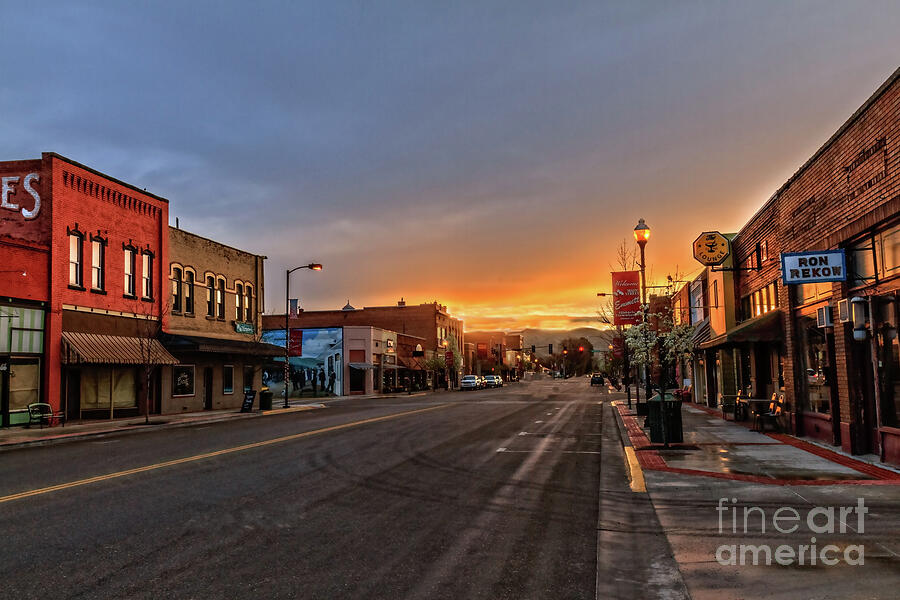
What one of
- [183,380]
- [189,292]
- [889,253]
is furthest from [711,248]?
[189,292]

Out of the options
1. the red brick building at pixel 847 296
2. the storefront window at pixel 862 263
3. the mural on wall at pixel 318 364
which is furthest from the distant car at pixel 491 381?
the storefront window at pixel 862 263

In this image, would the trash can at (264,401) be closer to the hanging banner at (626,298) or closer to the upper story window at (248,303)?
the upper story window at (248,303)

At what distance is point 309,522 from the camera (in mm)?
8180

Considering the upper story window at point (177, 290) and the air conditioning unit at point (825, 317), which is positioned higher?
the upper story window at point (177, 290)

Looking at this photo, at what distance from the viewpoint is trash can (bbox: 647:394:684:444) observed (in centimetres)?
1510

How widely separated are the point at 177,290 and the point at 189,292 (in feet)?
3.27

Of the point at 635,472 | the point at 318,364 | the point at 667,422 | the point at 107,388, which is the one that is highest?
the point at 318,364

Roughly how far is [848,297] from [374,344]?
53.8m

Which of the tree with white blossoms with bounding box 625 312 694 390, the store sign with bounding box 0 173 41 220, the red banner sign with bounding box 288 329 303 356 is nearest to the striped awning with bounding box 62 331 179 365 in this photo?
the store sign with bounding box 0 173 41 220

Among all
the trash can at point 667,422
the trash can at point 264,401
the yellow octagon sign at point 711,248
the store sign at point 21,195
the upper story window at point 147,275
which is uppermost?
the store sign at point 21,195

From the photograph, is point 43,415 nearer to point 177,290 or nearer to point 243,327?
point 177,290

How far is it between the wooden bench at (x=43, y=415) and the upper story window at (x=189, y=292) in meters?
10.4

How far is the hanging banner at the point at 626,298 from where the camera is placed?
23359 millimetres

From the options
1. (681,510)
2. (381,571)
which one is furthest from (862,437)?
(381,571)
